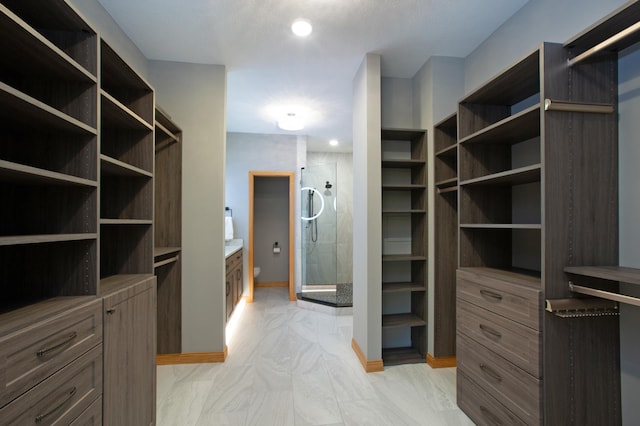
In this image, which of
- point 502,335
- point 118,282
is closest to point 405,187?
point 502,335

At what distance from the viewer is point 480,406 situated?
166 centimetres

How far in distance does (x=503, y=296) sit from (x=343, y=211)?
4.08m

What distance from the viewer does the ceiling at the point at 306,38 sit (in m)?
1.87

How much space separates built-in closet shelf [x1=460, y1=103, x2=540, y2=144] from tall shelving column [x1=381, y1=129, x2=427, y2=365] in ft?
2.45

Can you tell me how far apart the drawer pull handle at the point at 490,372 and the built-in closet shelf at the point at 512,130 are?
144 centimetres

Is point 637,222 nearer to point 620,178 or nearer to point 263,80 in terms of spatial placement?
point 620,178

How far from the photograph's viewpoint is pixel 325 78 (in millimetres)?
2855

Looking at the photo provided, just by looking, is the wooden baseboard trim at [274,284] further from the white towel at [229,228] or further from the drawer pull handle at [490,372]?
the drawer pull handle at [490,372]

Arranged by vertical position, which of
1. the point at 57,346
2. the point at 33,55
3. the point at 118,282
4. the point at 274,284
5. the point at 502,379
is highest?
the point at 33,55

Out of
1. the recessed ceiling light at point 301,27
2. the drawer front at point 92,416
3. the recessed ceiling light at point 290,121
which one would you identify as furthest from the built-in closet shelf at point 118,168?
the recessed ceiling light at point 290,121

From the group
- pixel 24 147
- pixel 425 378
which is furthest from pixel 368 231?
pixel 24 147

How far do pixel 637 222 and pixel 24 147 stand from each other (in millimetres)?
2857

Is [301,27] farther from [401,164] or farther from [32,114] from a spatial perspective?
[32,114]

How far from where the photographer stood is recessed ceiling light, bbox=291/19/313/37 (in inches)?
77.9
